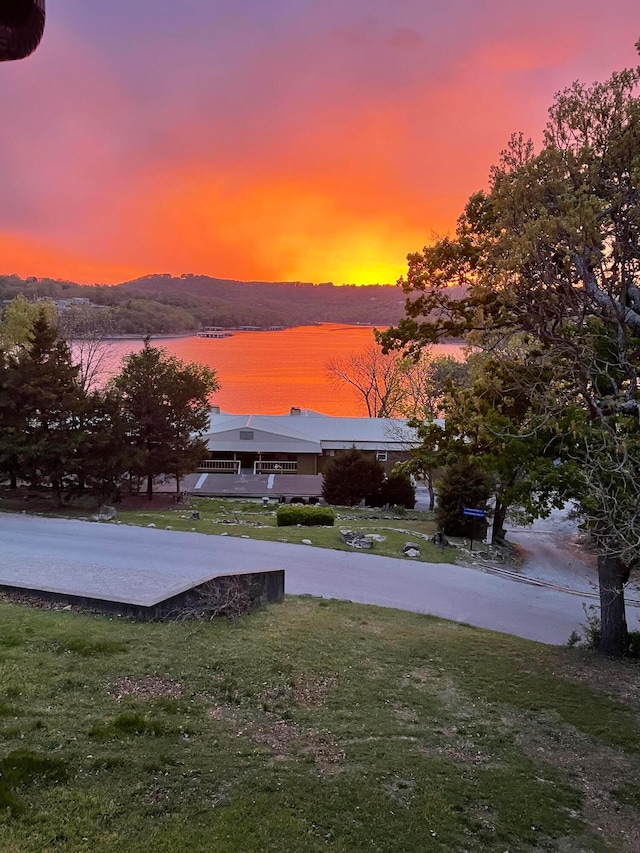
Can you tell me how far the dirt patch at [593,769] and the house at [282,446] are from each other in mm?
25875

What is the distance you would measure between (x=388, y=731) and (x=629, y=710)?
310cm

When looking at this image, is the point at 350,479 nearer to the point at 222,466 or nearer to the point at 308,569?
the point at 222,466

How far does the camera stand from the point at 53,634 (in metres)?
7.09

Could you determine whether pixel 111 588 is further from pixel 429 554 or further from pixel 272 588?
pixel 429 554

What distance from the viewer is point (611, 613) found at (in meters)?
8.73

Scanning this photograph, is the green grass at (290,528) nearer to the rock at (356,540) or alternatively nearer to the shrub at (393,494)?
the rock at (356,540)

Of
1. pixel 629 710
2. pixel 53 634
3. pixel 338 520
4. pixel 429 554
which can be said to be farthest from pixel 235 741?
pixel 338 520

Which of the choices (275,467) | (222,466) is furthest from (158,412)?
(275,467)

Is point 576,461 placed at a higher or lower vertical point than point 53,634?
higher

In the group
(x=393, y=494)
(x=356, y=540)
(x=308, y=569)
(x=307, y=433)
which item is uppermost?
(x=307, y=433)

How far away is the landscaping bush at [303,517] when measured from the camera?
→ 60.4ft

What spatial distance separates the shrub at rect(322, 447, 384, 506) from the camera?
2600cm

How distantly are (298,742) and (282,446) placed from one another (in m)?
27.9

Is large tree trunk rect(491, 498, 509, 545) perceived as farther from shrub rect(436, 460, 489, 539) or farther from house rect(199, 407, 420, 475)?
house rect(199, 407, 420, 475)
